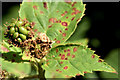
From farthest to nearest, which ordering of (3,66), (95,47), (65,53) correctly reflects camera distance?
(95,47) < (3,66) < (65,53)

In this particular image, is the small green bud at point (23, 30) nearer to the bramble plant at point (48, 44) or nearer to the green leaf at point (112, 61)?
the bramble plant at point (48, 44)

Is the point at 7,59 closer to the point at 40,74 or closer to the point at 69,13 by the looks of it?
the point at 40,74

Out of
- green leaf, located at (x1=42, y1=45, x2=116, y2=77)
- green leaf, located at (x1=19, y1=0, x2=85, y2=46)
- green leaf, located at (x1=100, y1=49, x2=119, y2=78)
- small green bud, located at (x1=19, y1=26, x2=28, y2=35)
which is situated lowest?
green leaf, located at (x1=100, y1=49, x2=119, y2=78)

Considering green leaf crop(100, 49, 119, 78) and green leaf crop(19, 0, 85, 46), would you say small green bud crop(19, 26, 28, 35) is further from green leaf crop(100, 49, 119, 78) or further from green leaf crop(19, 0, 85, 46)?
green leaf crop(100, 49, 119, 78)

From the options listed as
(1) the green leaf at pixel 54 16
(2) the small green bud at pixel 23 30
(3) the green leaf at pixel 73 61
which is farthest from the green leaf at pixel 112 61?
(2) the small green bud at pixel 23 30

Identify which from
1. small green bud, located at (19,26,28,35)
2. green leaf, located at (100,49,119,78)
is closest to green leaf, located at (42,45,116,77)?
small green bud, located at (19,26,28,35)

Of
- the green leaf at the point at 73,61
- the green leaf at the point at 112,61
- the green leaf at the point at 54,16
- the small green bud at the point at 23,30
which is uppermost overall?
the green leaf at the point at 54,16

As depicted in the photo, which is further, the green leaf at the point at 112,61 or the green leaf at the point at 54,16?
the green leaf at the point at 112,61

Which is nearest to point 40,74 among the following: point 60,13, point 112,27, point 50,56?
point 50,56
